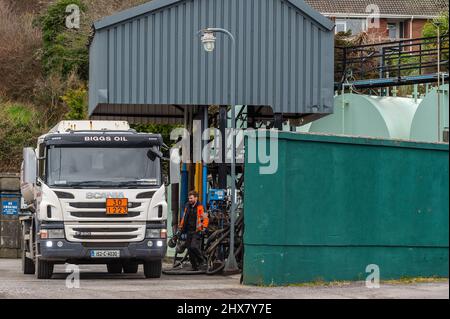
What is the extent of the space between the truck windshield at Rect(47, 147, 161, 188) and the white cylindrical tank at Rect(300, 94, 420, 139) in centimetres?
1255

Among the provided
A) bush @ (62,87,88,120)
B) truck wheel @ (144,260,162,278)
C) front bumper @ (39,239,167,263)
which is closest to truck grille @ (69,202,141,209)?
front bumper @ (39,239,167,263)

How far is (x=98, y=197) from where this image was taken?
22.5 metres

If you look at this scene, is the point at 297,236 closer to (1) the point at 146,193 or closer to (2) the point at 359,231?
(2) the point at 359,231

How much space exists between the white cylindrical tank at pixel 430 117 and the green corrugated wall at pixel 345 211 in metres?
9.65

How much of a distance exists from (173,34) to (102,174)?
242 inches

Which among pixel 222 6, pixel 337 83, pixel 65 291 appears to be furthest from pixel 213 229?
pixel 337 83

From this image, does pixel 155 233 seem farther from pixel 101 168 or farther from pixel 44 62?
pixel 44 62

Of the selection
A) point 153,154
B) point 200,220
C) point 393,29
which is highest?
point 393,29

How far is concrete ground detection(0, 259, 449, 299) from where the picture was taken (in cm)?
1809

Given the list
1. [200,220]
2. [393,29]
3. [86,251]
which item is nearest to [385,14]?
[393,29]

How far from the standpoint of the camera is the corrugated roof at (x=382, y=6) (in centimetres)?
7400

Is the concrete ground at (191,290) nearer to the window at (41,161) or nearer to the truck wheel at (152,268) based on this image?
the truck wheel at (152,268)

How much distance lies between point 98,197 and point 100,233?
752 millimetres

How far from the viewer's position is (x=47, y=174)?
2266cm
